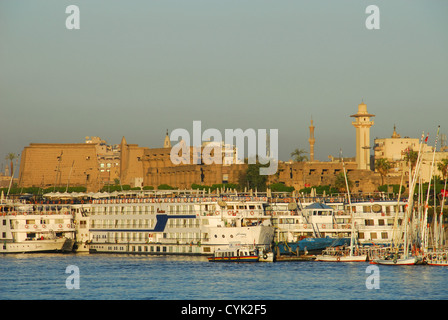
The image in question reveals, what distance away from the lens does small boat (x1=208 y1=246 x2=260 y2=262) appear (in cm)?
7806

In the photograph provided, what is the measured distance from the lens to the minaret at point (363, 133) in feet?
624

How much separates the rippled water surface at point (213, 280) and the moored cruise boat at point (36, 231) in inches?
534

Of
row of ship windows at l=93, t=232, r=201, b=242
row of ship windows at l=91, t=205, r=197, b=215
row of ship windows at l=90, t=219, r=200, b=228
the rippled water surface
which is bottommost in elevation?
the rippled water surface

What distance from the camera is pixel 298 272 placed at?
68875 millimetres

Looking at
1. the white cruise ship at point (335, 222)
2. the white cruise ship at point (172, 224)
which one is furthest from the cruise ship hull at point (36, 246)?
the white cruise ship at point (335, 222)

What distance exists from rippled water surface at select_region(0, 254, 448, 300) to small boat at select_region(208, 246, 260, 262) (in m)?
1.30

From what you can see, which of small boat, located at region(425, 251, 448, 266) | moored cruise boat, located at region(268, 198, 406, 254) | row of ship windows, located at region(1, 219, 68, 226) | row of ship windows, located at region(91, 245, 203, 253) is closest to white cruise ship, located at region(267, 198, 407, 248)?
moored cruise boat, located at region(268, 198, 406, 254)

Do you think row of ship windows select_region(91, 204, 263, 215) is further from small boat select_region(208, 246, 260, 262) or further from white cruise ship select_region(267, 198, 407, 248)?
small boat select_region(208, 246, 260, 262)

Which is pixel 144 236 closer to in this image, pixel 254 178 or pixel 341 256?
pixel 341 256

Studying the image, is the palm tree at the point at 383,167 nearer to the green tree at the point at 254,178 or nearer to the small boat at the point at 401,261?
the green tree at the point at 254,178

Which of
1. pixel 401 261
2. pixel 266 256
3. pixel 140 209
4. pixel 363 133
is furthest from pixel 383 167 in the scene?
pixel 401 261

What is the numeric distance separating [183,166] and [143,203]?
345 ft

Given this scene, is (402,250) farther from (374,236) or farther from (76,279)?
(76,279)

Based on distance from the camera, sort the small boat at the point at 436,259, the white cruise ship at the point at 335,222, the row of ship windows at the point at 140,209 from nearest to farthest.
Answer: the small boat at the point at 436,259
the white cruise ship at the point at 335,222
the row of ship windows at the point at 140,209
